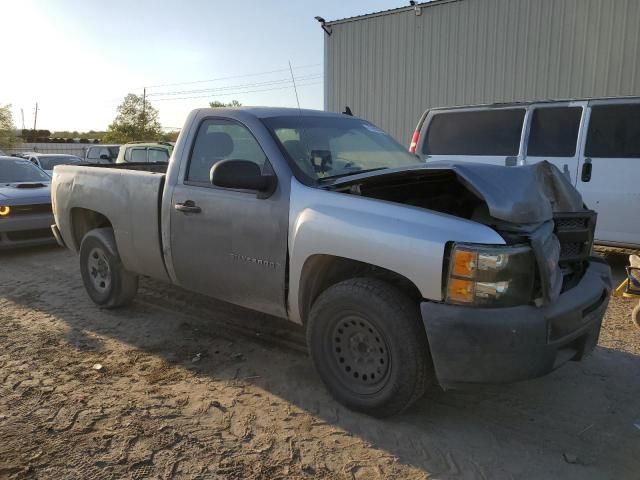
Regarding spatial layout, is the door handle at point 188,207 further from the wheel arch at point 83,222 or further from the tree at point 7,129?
the tree at point 7,129

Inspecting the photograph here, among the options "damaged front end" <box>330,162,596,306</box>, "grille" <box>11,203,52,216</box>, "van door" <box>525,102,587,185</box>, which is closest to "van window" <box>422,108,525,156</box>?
"van door" <box>525,102,587,185</box>

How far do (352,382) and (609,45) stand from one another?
10.7 metres

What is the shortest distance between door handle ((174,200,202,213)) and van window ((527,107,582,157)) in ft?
15.2

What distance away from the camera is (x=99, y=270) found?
5.34 meters

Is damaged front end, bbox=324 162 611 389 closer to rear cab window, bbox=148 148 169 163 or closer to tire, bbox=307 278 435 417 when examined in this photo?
tire, bbox=307 278 435 417

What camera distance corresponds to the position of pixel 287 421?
3217 millimetres

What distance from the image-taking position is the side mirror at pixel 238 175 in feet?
11.2

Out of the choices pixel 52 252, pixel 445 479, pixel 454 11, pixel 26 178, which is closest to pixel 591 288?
pixel 445 479

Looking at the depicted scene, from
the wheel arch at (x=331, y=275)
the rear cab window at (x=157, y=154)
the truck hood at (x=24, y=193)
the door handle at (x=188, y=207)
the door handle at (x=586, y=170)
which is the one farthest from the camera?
the rear cab window at (x=157, y=154)

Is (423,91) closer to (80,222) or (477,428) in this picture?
(80,222)

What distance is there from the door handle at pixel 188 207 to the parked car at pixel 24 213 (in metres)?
5.19

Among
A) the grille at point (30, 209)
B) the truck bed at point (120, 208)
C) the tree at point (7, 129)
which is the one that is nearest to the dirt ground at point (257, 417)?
the truck bed at point (120, 208)

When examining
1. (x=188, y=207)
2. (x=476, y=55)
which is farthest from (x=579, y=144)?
(x=476, y=55)

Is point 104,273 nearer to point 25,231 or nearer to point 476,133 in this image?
point 25,231
